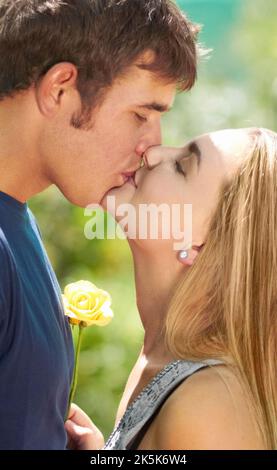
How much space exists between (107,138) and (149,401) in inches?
34.4

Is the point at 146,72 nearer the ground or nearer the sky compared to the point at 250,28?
nearer the ground

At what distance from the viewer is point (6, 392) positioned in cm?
259

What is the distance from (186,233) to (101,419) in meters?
3.55

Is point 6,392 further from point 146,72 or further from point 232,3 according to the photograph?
point 232,3

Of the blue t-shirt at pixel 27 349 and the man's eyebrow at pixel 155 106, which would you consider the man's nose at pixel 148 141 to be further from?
the blue t-shirt at pixel 27 349

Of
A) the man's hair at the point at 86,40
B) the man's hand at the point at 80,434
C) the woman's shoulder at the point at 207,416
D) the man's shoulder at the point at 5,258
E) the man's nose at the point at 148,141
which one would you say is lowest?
the man's hand at the point at 80,434

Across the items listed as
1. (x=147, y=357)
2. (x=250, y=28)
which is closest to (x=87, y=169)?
(x=147, y=357)

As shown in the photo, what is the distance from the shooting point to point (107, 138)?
2.96 metres

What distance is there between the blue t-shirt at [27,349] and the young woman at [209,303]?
0.22m

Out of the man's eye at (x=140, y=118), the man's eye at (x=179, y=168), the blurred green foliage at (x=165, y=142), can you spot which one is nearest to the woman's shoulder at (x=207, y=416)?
the man's eye at (x=179, y=168)

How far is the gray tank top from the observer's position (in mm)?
2604

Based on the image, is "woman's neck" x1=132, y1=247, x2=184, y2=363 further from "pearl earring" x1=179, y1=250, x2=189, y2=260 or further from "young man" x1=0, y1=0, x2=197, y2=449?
"young man" x1=0, y1=0, x2=197, y2=449

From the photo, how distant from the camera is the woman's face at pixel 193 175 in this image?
287 cm

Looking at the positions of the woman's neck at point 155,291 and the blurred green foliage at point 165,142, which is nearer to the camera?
the woman's neck at point 155,291
